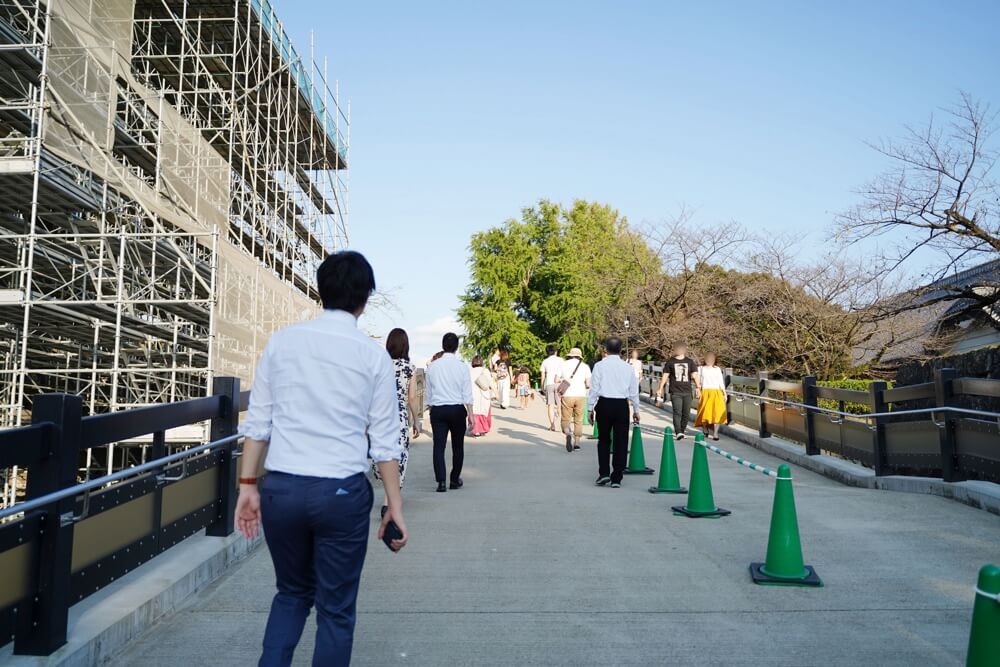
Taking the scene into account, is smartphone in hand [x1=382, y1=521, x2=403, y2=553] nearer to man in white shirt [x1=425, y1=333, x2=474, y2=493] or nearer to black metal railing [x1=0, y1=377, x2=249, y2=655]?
black metal railing [x1=0, y1=377, x2=249, y2=655]

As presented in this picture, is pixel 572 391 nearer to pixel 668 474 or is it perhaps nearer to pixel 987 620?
pixel 668 474

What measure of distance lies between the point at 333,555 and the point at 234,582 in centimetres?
288

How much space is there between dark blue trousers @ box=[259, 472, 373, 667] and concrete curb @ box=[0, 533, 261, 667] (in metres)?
1.17

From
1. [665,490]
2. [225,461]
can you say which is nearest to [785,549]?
[665,490]

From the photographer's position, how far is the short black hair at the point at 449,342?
31.9ft

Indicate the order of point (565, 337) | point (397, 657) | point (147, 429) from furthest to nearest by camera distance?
point (565, 337) < point (147, 429) < point (397, 657)

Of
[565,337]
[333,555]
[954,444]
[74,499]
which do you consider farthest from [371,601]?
[565,337]

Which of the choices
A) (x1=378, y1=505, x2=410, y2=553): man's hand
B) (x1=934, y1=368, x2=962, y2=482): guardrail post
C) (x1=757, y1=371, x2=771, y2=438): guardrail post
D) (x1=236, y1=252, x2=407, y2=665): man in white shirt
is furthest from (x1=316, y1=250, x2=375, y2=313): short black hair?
(x1=757, y1=371, x2=771, y2=438): guardrail post

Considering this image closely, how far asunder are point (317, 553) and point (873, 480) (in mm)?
8596

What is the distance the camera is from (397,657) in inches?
159

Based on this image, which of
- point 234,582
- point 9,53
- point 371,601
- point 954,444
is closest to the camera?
point 371,601

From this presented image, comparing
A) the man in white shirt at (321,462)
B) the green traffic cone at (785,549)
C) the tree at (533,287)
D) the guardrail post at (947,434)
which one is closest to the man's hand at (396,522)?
the man in white shirt at (321,462)

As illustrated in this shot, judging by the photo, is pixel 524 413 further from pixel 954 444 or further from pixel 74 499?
pixel 74 499

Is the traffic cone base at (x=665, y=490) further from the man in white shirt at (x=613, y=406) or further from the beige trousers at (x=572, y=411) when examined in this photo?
the beige trousers at (x=572, y=411)
